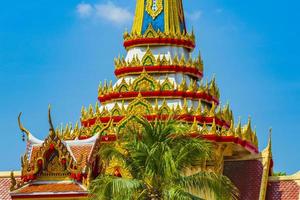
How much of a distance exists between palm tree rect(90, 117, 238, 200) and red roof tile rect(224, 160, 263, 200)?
986 centimetres

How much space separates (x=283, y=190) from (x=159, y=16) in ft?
24.0

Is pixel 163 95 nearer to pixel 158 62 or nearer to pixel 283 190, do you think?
pixel 158 62

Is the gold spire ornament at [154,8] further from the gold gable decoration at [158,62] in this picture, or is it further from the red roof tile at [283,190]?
the red roof tile at [283,190]

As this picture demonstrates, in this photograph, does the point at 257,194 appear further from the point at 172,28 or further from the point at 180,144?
the point at 180,144

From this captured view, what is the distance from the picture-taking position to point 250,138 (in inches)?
1358

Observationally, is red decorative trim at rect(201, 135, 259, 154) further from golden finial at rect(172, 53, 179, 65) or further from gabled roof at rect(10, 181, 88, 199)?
gabled roof at rect(10, 181, 88, 199)

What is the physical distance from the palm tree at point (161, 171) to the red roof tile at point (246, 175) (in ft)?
32.3

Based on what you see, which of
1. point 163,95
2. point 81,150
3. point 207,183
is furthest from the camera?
point 163,95

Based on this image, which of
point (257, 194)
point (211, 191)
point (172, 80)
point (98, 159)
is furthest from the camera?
point (172, 80)

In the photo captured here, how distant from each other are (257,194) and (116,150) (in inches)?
411

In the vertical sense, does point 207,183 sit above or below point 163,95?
below

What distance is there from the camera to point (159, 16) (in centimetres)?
3628

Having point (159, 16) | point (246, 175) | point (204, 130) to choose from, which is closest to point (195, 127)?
point (204, 130)

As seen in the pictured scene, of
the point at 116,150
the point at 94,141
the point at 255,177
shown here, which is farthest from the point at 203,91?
the point at 116,150
